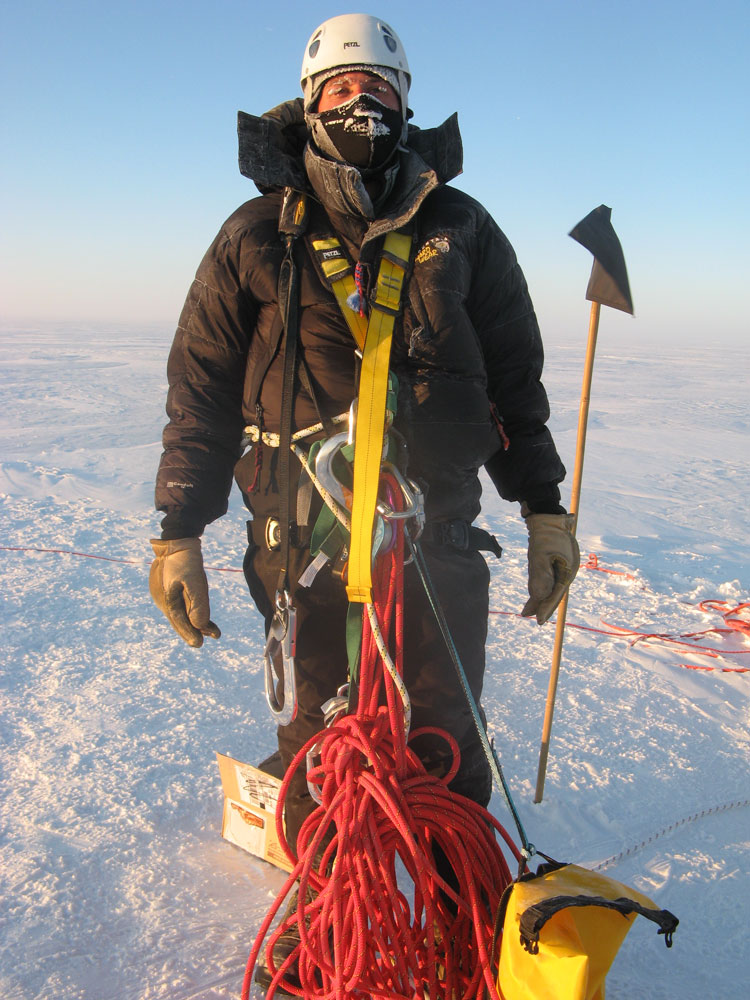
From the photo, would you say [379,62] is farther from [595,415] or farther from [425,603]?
[595,415]

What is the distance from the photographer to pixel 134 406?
13438 mm

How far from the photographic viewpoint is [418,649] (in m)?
1.76

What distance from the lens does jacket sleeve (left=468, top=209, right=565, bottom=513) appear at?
1.79 metres

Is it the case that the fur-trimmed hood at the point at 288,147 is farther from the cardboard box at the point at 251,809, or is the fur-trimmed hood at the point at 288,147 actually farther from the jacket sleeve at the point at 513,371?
the cardboard box at the point at 251,809

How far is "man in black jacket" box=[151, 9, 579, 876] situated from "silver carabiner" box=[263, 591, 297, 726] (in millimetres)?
70

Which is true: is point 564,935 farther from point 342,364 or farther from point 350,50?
point 350,50

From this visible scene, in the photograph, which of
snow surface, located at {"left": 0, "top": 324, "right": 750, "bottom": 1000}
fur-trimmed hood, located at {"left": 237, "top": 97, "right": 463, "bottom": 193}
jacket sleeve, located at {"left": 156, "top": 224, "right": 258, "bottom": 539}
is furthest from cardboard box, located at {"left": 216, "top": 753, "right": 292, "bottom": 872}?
fur-trimmed hood, located at {"left": 237, "top": 97, "right": 463, "bottom": 193}

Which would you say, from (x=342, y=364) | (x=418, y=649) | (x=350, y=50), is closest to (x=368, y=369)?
(x=342, y=364)

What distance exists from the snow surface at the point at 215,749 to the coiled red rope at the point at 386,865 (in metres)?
0.48

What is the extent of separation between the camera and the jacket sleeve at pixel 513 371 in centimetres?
179

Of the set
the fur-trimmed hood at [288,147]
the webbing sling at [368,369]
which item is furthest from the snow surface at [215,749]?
the fur-trimmed hood at [288,147]

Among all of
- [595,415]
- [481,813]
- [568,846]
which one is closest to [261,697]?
[568,846]

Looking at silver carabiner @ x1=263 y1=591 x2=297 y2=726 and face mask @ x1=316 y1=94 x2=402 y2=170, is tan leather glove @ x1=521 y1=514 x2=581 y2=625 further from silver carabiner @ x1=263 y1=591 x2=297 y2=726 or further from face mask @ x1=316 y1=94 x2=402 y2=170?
face mask @ x1=316 y1=94 x2=402 y2=170

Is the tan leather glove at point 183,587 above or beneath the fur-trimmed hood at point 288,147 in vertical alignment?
beneath
